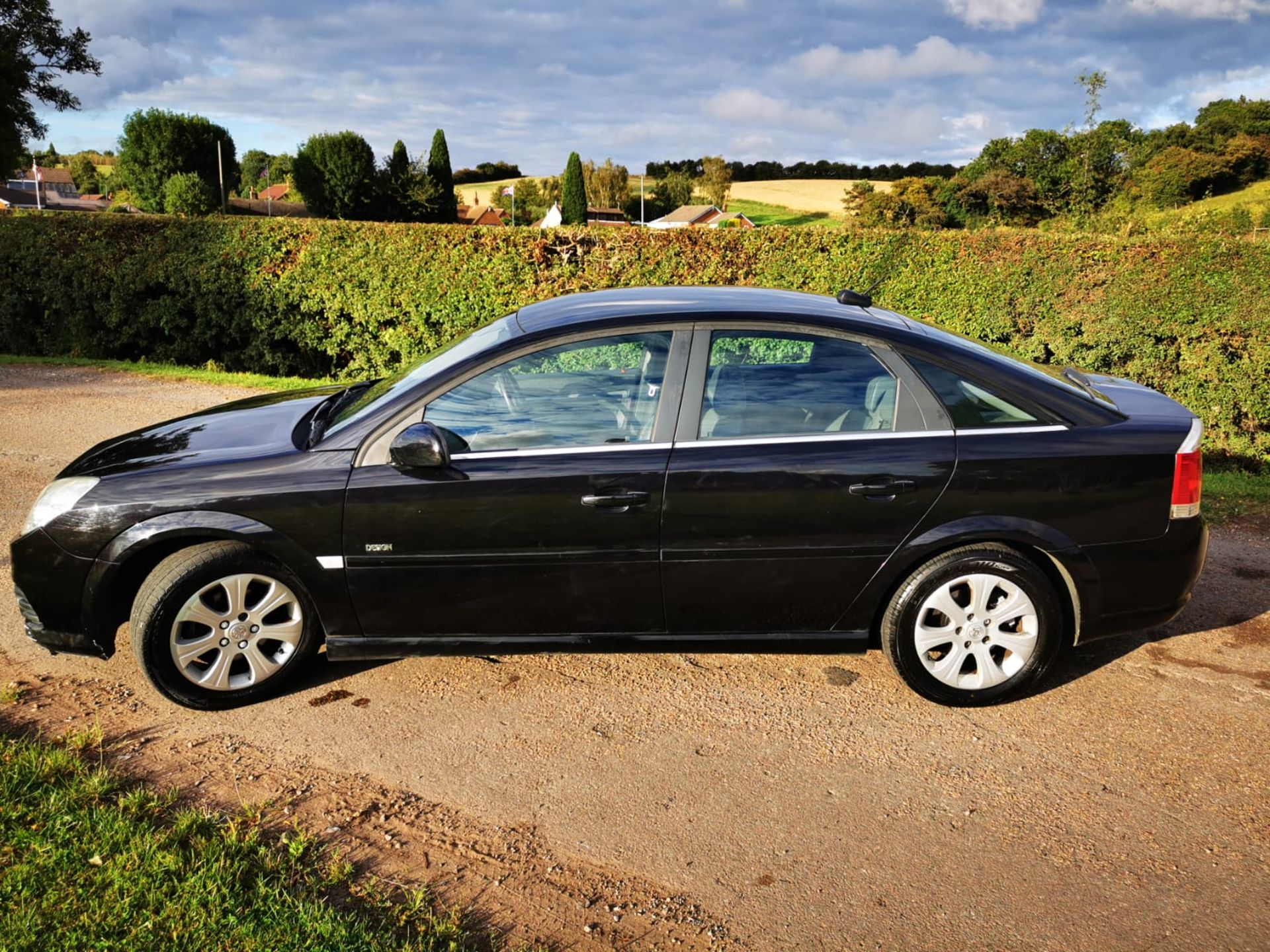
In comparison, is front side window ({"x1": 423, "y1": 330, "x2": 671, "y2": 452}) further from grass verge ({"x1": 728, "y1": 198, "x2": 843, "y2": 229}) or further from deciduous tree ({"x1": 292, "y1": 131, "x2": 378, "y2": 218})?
deciduous tree ({"x1": 292, "y1": 131, "x2": 378, "y2": 218})

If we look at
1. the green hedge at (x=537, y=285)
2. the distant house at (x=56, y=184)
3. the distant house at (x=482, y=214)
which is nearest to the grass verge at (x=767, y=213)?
the distant house at (x=482, y=214)

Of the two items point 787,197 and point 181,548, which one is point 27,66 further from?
point 787,197

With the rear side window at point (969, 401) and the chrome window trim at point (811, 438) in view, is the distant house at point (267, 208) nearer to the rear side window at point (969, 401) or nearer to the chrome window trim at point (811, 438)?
the chrome window trim at point (811, 438)

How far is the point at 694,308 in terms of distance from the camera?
3.98 metres

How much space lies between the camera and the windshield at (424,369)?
3.95 m

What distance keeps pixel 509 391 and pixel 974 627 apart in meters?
2.12

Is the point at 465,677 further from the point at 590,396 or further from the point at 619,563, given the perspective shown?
the point at 590,396

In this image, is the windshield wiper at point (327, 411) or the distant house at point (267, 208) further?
the distant house at point (267, 208)

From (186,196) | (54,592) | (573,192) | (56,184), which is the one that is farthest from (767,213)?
(56,184)

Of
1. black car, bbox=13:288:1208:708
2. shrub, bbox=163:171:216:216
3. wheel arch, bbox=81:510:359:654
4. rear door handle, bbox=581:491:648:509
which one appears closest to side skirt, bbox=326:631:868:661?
black car, bbox=13:288:1208:708

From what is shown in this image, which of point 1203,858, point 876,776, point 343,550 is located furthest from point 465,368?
point 1203,858

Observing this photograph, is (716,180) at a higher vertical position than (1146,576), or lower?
higher

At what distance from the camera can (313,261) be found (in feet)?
40.2

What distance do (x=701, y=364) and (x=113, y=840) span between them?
260 centimetres
